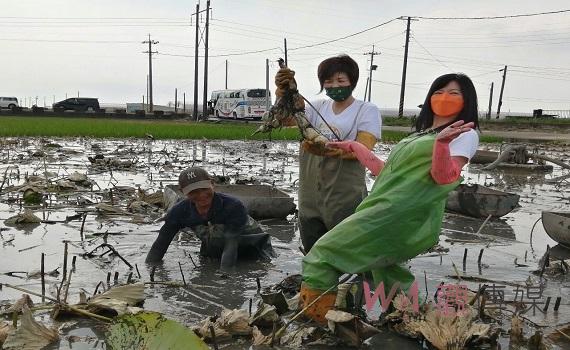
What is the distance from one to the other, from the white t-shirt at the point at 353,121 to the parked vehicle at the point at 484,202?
12.7 feet

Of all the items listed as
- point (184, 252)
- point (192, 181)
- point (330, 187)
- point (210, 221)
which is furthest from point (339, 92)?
point (184, 252)

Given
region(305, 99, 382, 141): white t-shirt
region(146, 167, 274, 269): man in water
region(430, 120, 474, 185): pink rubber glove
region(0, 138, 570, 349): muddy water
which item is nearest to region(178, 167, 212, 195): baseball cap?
region(146, 167, 274, 269): man in water

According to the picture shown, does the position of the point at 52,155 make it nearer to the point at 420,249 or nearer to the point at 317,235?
the point at 317,235

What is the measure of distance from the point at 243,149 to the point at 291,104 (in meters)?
14.9

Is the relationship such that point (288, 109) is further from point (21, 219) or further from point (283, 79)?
point (21, 219)

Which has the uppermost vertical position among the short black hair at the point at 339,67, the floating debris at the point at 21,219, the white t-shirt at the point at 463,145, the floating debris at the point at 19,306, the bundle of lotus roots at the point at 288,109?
the short black hair at the point at 339,67

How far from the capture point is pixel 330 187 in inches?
162

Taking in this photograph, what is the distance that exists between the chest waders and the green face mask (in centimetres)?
13

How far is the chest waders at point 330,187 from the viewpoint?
161 inches

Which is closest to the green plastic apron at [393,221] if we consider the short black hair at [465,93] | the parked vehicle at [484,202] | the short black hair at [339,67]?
the short black hair at [465,93]

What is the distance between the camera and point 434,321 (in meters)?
3.22

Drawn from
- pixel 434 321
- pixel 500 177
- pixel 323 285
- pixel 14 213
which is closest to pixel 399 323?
pixel 434 321

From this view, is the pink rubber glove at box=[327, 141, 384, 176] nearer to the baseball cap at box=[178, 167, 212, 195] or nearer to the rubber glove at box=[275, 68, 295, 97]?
the rubber glove at box=[275, 68, 295, 97]

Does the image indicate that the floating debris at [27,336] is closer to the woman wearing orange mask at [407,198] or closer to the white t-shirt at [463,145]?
the woman wearing orange mask at [407,198]
